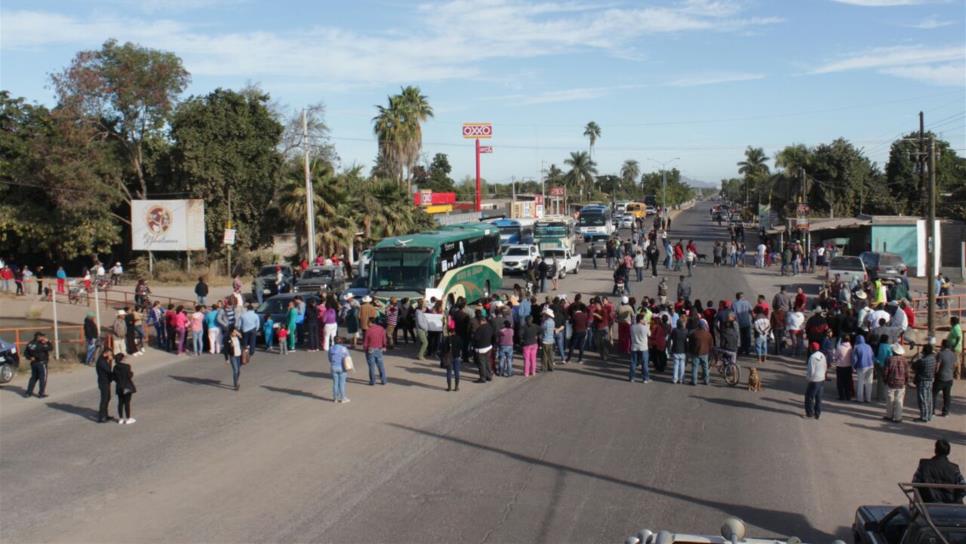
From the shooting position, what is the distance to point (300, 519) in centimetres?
1049

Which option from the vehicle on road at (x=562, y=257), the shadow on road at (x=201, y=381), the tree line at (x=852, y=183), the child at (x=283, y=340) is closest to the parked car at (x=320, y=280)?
the child at (x=283, y=340)

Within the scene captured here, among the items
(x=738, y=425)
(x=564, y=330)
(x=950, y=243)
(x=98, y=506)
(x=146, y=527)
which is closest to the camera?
(x=146, y=527)

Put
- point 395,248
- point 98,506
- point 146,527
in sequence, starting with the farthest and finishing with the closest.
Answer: point 395,248, point 98,506, point 146,527

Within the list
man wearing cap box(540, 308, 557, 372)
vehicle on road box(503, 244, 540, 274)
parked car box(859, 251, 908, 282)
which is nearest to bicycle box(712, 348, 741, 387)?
man wearing cap box(540, 308, 557, 372)

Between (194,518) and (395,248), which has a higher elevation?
(395,248)

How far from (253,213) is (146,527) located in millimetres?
39978

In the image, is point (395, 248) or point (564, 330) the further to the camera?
point (395, 248)

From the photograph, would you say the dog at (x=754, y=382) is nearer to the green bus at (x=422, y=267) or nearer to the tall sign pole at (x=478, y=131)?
the green bus at (x=422, y=267)

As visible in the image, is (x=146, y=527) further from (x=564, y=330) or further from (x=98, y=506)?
(x=564, y=330)

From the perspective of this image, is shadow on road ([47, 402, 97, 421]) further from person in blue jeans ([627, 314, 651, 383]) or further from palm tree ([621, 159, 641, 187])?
palm tree ([621, 159, 641, 187])

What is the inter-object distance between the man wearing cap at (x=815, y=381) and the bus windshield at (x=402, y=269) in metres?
13.5

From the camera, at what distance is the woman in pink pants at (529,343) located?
62.0 ft

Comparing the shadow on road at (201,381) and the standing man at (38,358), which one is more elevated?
the standing man at (38,358)

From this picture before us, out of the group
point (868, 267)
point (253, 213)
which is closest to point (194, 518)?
point (868, 267)
